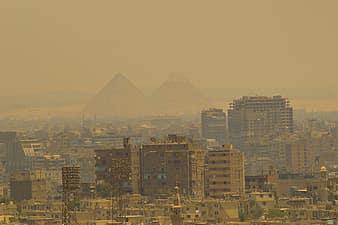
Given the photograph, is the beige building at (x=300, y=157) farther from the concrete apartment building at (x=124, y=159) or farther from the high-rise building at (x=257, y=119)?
the concrete apartment building at (x=124, y=159)

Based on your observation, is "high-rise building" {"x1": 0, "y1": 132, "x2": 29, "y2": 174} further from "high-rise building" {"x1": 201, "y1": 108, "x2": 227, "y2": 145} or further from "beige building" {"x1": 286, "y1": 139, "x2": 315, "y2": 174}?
"beige building" {"x1": 286, "y1": 139, "x2": 315, "y2": 174}

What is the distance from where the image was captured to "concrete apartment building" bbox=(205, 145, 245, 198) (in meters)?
44.1

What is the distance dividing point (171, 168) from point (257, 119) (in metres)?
19.4

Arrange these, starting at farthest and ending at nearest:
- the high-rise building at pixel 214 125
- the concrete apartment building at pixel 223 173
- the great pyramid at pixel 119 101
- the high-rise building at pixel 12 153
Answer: the great pyramid at pixel 119 101 < the high-rise building at pixel 214 125 < the high-rise building at pixel 12 153 < the concrete apartment building at pixel 223 173

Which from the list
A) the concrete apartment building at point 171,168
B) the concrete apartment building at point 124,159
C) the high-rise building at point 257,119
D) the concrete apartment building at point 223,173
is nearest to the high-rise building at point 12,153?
the concrete apartment building at point 124,159

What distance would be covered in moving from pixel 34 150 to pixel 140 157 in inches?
450

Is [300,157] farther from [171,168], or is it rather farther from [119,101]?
[119,101]

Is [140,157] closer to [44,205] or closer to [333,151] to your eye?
[44,205]

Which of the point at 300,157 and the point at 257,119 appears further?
the point at 257,119

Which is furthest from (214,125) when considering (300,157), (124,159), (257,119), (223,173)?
(124,159)

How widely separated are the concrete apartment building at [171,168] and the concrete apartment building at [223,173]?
258mm

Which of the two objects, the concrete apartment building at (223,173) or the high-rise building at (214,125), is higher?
the high-rise building at (214,125)

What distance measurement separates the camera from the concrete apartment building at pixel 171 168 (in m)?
44.1

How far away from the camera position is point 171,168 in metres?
45.6
